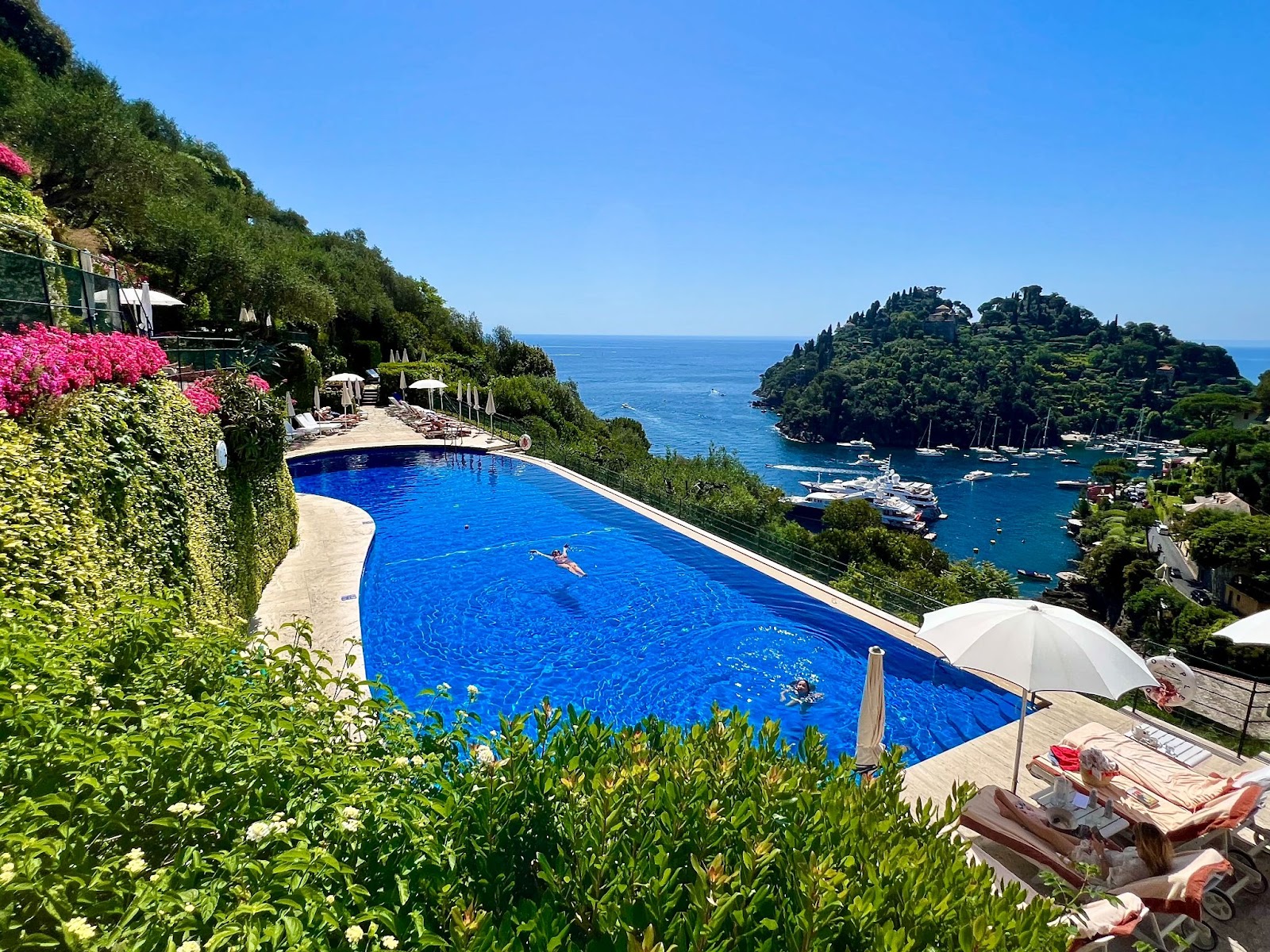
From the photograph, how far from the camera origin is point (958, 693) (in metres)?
8.04

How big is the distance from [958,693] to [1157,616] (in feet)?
97.8

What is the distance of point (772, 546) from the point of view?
39.7 feet

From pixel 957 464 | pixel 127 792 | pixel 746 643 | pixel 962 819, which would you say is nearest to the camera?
pixel 127 792

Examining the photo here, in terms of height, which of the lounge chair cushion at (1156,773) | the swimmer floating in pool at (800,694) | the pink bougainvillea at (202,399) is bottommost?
the swimmer floating in pool at (800,694)

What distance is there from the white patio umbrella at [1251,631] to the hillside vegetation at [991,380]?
342ft

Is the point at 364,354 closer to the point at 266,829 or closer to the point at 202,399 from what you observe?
the point at 202,399

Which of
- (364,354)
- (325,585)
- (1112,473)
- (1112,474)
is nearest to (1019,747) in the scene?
(325,585)

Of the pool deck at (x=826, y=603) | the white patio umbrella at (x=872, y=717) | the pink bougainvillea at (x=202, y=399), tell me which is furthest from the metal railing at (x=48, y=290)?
the white patio umbrella at (x=872, y=717)

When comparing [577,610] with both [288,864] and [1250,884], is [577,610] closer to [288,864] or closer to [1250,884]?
[1250,884]

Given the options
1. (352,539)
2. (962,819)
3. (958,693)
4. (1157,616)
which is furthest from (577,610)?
(1157,616)

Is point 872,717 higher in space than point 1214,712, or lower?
higher

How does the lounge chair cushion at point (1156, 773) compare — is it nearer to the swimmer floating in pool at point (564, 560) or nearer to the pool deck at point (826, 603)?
the pool deck at point (826, 603)

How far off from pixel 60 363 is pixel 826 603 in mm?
9866

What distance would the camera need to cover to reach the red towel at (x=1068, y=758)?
17.2ft
